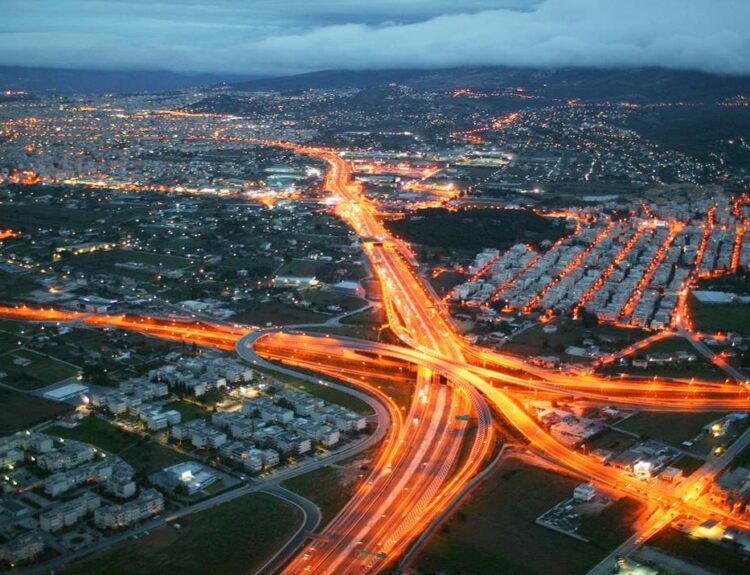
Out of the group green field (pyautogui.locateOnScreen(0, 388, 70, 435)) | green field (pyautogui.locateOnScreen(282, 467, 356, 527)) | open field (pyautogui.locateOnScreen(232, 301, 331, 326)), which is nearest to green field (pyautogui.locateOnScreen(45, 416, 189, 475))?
green field (pyautogui.locateOnScreen(0, 388, 70, 435))

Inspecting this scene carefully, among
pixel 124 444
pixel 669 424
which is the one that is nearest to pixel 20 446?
pixel 124 444

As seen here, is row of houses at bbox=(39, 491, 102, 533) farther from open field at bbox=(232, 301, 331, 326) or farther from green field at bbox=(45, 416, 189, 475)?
open field at bbox=(232, 301, 331, 326)

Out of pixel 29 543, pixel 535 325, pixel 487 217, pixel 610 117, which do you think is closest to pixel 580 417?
pixel 535 325

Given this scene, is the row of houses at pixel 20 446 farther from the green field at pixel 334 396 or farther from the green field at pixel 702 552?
the green field at pixel 702 552

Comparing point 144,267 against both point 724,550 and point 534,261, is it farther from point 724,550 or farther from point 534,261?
point 724,550

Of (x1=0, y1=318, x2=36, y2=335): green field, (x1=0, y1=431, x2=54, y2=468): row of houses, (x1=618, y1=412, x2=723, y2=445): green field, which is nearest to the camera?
(x1=0, y1=431, x2=54, y2=468): row of houses

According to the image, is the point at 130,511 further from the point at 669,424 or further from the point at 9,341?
the point at 669,424

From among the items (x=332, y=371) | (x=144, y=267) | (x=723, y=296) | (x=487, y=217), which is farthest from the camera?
(x=487, y=217)
